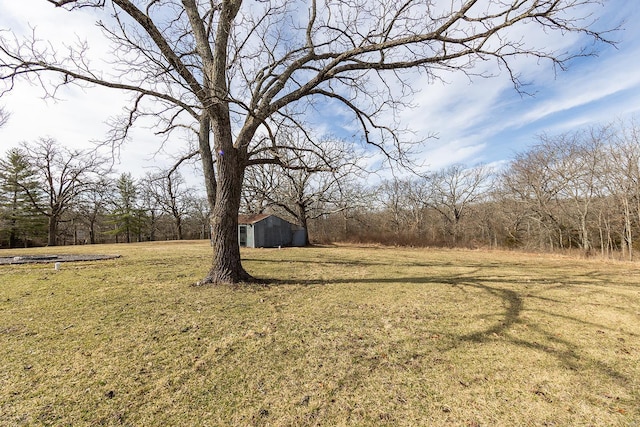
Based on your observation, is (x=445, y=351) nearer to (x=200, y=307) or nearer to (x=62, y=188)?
(x=200, y=307)

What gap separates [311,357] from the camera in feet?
9.68

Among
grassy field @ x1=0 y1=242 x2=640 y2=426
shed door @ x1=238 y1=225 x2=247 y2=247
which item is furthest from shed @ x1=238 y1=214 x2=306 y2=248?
grassy field @ x1=0 y1=242 x2=640 y2=426

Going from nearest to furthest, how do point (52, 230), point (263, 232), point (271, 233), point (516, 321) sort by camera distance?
point (516, 321), point (263, 232), point (271, 233), point (52, 230)

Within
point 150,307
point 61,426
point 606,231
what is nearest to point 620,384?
point 61,426

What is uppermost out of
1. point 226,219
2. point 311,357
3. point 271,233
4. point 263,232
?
point 226,219

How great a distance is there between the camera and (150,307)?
4.34 metres

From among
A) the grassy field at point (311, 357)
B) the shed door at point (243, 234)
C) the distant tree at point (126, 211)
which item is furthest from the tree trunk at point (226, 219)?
the distant tree at point (126, 211)

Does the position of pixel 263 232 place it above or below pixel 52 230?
below

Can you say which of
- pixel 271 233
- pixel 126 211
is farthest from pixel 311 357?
pixel 126 211

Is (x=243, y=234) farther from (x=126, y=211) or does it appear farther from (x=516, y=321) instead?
(x=126, y=211)

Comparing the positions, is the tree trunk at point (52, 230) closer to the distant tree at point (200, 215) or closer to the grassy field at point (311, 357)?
the distant tree at point (200, 215)

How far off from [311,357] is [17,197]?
35533mm

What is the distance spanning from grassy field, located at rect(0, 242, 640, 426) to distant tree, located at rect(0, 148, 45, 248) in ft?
92.3

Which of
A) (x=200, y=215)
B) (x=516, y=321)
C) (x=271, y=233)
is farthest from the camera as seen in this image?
(x=200, y=215)
